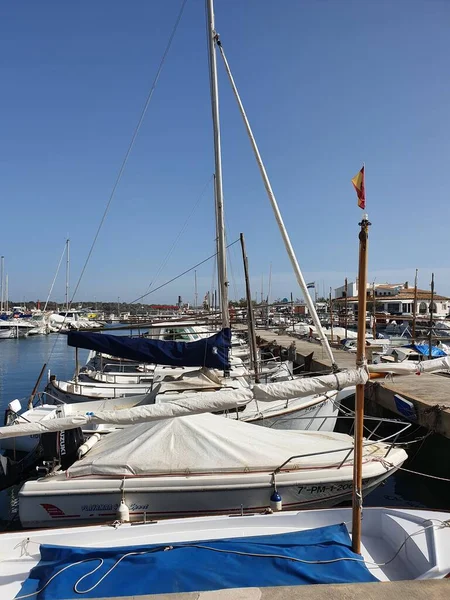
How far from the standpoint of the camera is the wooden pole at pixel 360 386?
4.21m

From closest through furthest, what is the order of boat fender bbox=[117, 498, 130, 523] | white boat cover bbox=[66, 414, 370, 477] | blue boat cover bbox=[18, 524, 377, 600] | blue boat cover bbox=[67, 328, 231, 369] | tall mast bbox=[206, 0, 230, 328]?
blue boat cover bbox=[18, 524, 377, 600] → boat fender bbox=[117, 498, 130, 523] → white boat cover bbox=[66, 414, 370, 477] → blue boat cover bbox=[67, 328, 231, 369] → tall mast bbox=[206, 0, 230, 328]

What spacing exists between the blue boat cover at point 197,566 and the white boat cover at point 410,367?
6.34ft

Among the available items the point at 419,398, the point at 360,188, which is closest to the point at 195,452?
the point at 360,188

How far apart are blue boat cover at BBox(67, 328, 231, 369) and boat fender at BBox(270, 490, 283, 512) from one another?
5.72 m

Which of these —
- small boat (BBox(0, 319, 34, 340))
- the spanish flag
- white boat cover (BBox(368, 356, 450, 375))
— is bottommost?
small boat (BBox(0, 319, 34, 340))

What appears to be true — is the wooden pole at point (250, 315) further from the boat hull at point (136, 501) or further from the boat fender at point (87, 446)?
the boat hull at point (136, 501)

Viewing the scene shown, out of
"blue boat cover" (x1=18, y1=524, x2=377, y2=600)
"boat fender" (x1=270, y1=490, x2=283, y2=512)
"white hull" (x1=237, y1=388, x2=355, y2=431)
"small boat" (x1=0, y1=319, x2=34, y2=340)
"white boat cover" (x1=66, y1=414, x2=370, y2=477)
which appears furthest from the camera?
"small boat" (x1=0, y1=319, x2=34, y2=340)

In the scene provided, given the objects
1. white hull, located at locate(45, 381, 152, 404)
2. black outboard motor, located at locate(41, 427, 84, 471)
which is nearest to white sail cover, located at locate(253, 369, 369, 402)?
black outboard motor, located at locate(41, 427, 84, 471)

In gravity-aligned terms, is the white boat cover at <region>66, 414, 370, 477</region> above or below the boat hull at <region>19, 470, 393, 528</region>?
above

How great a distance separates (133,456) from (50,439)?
165 centimetres

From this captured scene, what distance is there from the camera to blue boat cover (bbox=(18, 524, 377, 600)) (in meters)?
4.03

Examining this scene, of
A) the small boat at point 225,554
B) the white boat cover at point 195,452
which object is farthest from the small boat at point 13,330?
the small boat at point 225,554

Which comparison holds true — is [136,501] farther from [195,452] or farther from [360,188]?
[360,188]

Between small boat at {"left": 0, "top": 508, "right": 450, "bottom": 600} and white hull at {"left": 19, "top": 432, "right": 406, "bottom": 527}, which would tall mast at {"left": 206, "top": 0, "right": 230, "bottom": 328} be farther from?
small boat at {"left": 0, "top": 508, "right": 450, "bottom": 600}
